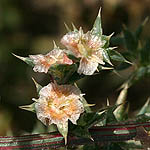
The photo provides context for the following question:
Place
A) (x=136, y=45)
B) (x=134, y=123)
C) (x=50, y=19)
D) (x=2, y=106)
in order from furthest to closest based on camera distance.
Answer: (x=50, y=19), (x=2, y=106), (x=136, y=45), (x=134, y=123)

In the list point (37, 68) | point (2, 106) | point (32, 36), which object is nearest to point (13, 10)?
point (32, 36)

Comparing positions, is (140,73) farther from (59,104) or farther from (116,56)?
(59,104)

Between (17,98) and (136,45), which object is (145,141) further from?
(17,98)

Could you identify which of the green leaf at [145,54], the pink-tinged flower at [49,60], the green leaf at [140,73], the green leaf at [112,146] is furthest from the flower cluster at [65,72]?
the green leaf at [145,54]

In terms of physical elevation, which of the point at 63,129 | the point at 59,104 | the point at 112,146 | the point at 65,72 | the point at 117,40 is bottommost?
the point at 112,146

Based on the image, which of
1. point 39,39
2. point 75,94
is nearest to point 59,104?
point 75,94
